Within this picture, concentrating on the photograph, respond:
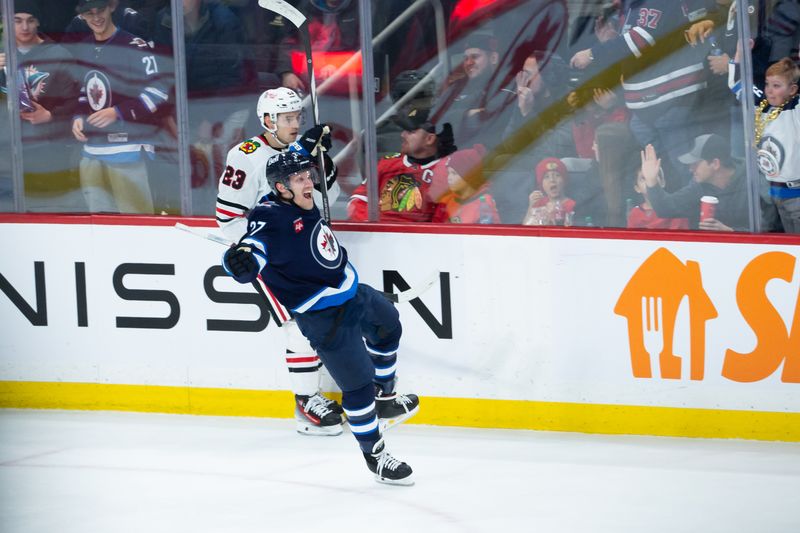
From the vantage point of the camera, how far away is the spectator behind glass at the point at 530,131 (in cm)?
473

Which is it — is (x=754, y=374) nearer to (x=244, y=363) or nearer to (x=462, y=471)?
(x=462, y=471)

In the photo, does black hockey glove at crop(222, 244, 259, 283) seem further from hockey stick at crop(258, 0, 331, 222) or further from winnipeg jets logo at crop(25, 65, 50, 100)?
winnipeg jets logo at crop(25, 65, 50, 100)

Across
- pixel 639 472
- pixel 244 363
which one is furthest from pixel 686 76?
pixel 244 363

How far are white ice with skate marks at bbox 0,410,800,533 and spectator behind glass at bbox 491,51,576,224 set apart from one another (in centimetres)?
88

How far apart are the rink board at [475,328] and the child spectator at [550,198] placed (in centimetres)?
9

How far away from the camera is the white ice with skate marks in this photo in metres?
3.88

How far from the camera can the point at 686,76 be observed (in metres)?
4.56

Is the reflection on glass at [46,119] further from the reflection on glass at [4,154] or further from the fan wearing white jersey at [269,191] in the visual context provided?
the fan wearing white jersey at [269,191]

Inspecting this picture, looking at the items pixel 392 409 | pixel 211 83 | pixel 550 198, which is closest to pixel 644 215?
pixel 550 198

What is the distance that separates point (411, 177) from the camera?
16.4ft

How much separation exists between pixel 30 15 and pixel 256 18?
986 mm

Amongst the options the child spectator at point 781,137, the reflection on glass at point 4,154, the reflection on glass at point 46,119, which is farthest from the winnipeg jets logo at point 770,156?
the reflection on glass at point 4,154

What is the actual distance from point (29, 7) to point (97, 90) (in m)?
0.43

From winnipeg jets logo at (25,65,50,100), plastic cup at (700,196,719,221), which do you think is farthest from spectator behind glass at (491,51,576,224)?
winnipeg jets logo at (25,65,50,100)
